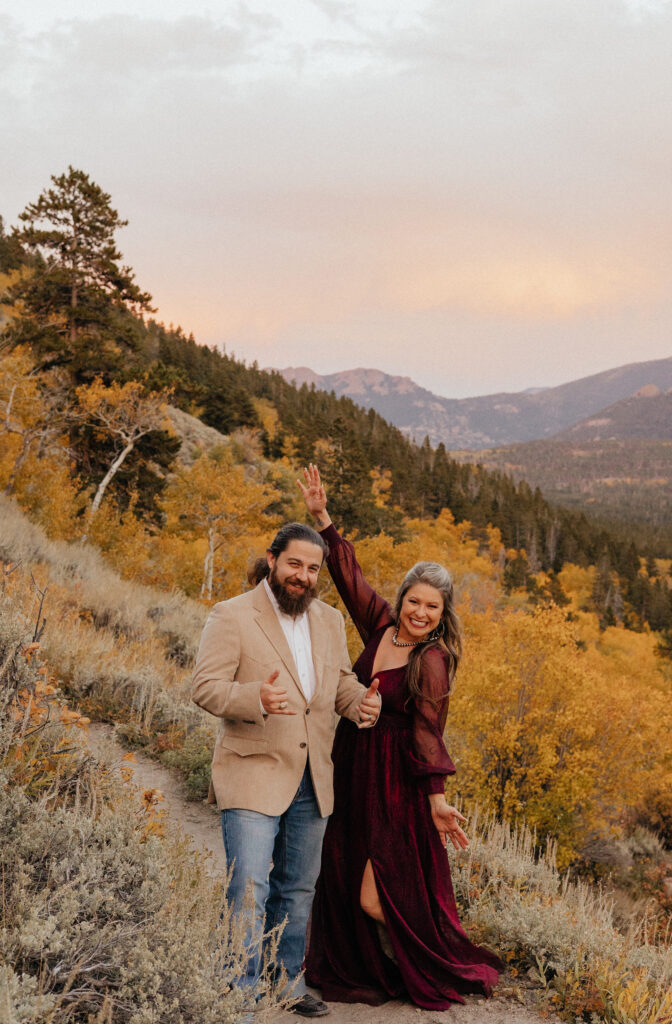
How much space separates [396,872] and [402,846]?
0.12 metres

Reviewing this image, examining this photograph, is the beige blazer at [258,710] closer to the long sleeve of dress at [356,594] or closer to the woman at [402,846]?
the woman at [402,846]

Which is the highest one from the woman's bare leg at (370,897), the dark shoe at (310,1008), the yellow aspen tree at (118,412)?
the yellow aspen tree at (118,412)

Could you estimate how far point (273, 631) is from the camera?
316cm

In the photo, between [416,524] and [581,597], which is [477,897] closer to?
[416,524]

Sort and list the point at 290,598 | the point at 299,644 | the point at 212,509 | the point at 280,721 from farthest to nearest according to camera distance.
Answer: the point at 212,509, the point at 299,644, the point at 290,598, the point at 280,721

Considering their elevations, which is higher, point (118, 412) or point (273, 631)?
point (118, 412)

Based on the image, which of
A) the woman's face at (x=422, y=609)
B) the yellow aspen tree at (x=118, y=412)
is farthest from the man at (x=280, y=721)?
the yellow aspen tree at (x=118, y=412)

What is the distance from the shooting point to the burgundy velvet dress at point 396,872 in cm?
343

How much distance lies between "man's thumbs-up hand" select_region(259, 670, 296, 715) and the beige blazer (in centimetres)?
3

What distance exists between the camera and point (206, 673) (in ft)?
9.76

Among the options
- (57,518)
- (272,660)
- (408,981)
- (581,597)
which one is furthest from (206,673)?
(581,597)

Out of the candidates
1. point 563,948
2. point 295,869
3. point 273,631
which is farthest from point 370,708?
point 563,948

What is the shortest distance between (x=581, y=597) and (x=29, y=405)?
7228cm

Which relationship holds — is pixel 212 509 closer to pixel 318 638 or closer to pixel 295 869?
pixel 318 638
